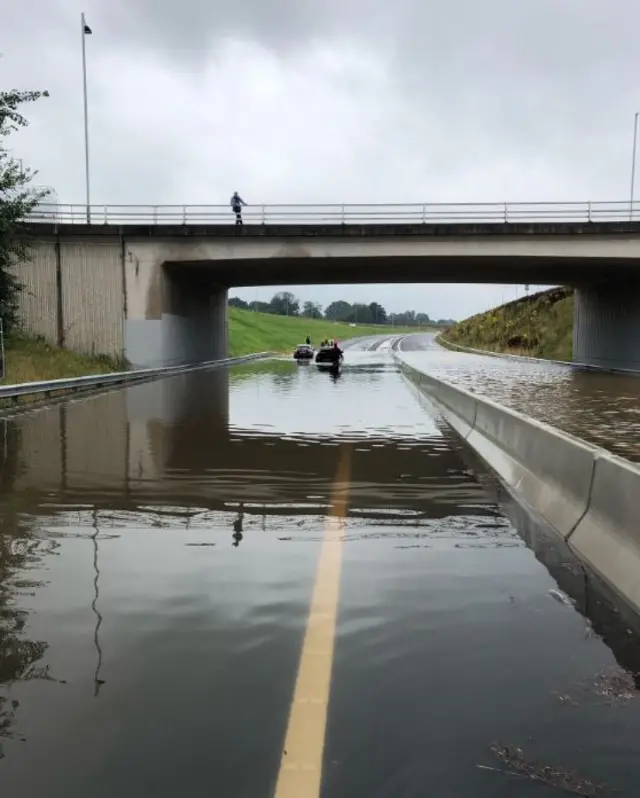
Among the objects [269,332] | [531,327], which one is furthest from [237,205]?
[269,332]

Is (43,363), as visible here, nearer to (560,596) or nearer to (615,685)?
(560,596)

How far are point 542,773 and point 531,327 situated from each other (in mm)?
80822

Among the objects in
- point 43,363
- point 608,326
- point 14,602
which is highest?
point 608,326

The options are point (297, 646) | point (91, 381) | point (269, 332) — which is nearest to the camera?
point (297, 646)

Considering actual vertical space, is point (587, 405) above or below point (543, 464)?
below

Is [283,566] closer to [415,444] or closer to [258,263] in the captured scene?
[415,444]

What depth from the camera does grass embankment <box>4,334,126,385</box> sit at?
25344 mm

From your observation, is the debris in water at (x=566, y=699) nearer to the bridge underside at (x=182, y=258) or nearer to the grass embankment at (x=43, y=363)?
the grass embankment at (x=43, y=363)

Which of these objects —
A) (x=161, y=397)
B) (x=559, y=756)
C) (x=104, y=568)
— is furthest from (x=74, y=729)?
(x=161, y=397)

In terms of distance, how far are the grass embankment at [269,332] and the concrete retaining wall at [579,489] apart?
70.1m

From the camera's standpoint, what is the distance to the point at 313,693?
3658 mm

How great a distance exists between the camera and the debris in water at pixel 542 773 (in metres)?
2.86

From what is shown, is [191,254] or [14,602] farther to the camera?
[191,254]

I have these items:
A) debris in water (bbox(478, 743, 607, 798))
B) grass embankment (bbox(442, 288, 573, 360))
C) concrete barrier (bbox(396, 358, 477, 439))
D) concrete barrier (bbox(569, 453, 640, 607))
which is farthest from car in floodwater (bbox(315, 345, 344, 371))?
debris in water (bbox(478, 743, 607, 798))
